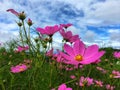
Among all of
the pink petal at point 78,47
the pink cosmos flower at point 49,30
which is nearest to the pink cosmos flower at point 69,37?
the pink cosmos flower at point 49,30

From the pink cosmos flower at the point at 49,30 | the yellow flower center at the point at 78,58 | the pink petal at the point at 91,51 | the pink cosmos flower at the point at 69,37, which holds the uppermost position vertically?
the pink cosmos flower at the point at 49,30

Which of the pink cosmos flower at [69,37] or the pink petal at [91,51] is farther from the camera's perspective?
the pink cosmos flower at [69,37]

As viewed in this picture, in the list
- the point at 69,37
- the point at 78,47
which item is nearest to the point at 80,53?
the point at 78,47

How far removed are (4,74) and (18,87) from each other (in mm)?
377

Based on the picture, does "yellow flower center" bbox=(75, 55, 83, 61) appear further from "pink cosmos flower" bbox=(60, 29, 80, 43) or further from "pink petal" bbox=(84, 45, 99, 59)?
"pink cosmos flower" bbox=(60, 29, 80, 43)

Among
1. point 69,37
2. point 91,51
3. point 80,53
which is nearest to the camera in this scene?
point 91,51

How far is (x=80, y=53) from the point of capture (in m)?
1.46

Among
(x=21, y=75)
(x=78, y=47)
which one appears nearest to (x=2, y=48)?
(x=21, y=75)

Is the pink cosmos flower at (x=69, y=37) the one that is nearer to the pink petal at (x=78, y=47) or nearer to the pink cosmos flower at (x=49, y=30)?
the pink cosmos flower at (x=49, y=30)

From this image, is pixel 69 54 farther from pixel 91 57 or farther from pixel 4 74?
pixel 4 74

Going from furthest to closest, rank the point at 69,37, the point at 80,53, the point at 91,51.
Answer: the point at 69,37 → the point at 80,53 → the point at 91,51

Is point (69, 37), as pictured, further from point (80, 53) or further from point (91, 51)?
point (91, 51)

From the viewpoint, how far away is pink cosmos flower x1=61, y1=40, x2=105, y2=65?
1.29 meters

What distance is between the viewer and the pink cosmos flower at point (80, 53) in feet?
4.22
